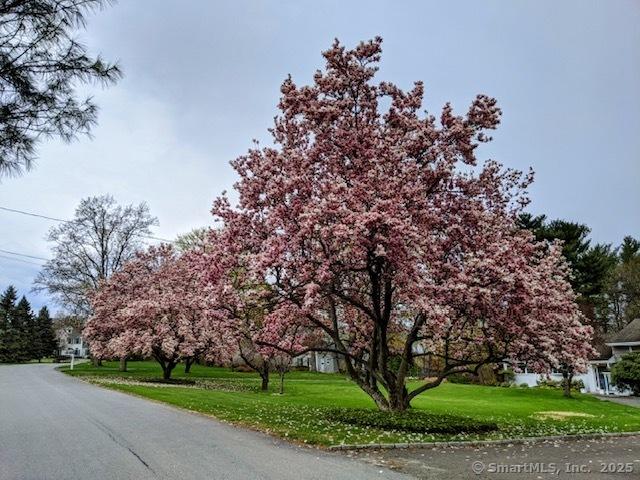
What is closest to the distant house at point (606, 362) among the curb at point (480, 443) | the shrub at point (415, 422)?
the curb at point (480, 443)

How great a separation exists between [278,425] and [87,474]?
19.6 ft

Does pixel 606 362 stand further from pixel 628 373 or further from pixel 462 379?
pixel 462 379

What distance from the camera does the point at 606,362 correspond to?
42.1 meters

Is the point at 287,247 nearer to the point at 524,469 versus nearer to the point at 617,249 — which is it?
the point at 524,469

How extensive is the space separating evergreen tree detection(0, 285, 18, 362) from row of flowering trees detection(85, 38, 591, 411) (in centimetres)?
6633

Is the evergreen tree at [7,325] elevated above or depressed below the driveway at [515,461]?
above

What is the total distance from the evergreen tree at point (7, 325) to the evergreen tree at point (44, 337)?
403cm

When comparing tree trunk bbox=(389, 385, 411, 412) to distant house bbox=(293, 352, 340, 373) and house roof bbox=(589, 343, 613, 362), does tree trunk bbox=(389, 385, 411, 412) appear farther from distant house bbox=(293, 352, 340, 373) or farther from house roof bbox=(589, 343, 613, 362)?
distant house bbox=(293, 352, 340, 373)

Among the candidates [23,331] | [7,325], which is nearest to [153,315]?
[23,331]

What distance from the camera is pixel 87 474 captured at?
7.21 metres

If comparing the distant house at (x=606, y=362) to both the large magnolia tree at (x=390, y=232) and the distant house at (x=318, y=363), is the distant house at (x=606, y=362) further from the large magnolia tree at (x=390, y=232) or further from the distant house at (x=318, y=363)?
the large magnolia tree at (x=390, y=232)

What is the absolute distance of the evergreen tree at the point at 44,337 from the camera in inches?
2915

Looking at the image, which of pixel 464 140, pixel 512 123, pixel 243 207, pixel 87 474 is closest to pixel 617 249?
pixel 512 123

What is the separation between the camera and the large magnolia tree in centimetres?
1138
